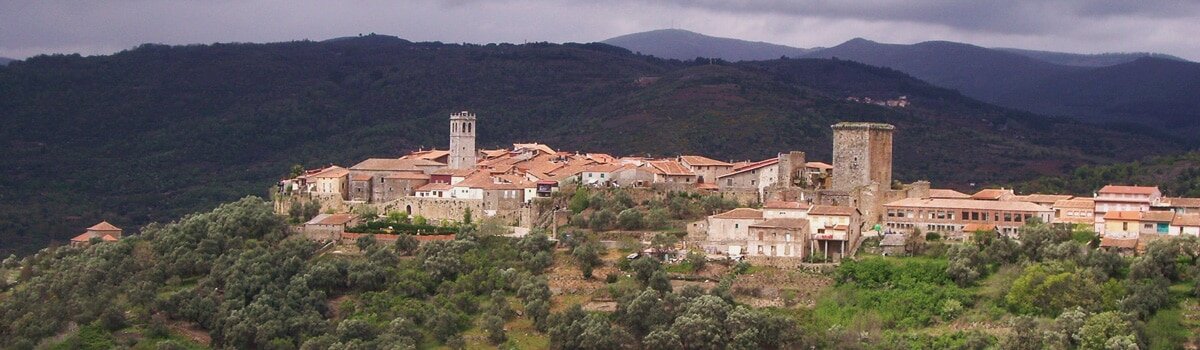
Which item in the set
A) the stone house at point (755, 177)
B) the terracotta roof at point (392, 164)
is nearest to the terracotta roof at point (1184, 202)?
the stone house at point (755, 177)

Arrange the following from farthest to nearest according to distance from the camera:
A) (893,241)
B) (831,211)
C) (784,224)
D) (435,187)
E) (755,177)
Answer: (435,187), (755,177), (831,211), (893,241), (784,224)

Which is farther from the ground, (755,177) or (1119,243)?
(755,177)

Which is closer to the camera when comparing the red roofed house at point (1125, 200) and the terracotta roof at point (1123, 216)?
the terracotta roof at point (1123, 216)

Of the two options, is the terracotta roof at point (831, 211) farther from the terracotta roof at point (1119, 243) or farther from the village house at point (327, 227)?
the village house at point (327, 227)

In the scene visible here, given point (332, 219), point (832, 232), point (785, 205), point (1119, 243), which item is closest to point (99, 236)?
point (332, 219)

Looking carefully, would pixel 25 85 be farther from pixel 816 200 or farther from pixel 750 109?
pixel 816 200

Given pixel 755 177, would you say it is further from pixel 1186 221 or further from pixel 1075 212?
pixel 1186 221
